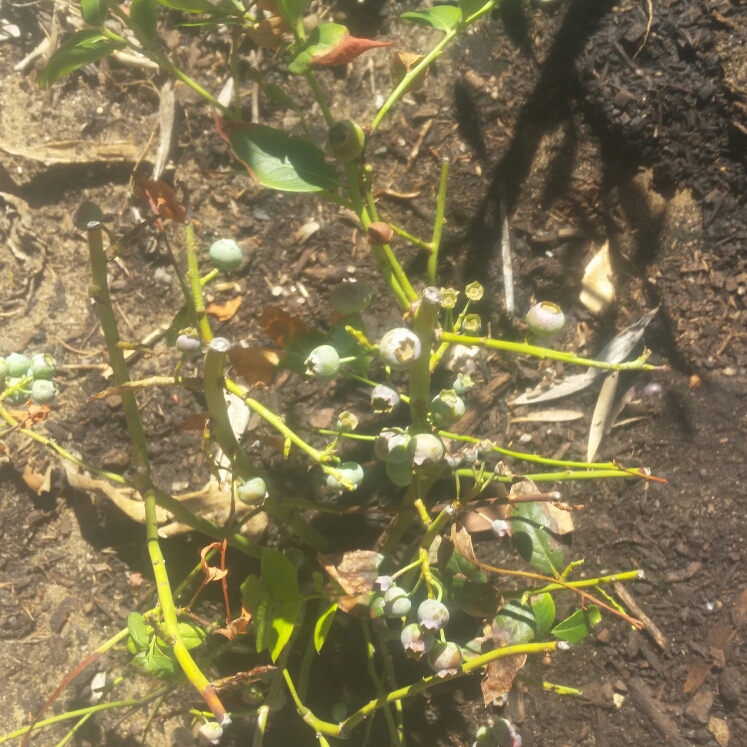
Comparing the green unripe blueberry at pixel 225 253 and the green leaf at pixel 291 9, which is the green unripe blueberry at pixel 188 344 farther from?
the green leaf at pixel 291 9

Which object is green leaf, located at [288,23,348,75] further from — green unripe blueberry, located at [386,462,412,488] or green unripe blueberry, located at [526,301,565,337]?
green unripe blueberry, located at [386,462,412,488]

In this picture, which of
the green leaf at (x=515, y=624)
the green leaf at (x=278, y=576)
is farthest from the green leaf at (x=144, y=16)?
the green leaf at (x=515, y=624)

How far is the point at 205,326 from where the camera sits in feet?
2.78

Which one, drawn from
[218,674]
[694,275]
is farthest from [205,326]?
[694,275]

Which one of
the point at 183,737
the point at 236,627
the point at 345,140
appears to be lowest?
the point at 183,737

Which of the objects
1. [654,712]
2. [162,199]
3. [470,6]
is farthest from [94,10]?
[654,712]

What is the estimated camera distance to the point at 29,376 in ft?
3.14

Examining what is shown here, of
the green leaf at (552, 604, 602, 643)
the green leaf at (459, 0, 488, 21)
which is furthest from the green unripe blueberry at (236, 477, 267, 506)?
the green leaf at (459, 0, 488, 21)

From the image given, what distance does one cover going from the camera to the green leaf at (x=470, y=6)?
2.68ft

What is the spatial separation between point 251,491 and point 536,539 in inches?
17.9

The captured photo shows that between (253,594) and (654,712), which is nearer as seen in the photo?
(253,594)

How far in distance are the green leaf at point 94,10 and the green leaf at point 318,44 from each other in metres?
0.26

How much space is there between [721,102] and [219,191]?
1137mm

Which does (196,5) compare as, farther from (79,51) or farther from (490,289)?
(490,289)
